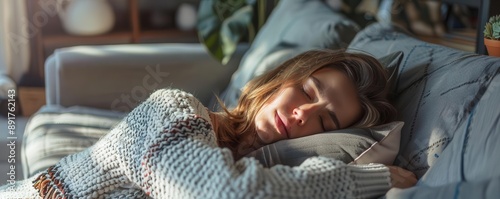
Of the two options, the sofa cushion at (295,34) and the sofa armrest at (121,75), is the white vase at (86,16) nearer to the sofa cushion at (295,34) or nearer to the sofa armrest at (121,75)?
the sofa armrest at (121,75)

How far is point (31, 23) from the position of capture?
3480 millimetres

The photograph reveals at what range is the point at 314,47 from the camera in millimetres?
2076

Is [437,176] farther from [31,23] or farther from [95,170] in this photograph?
[31,23]

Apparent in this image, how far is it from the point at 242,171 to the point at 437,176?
0.32m

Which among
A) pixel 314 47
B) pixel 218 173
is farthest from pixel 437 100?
pixel 314 47

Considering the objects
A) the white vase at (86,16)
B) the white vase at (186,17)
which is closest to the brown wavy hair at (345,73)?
the white vase at (86,16)

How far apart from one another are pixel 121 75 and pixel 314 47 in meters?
0.76

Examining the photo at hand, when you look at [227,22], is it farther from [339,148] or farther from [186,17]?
[339,148]

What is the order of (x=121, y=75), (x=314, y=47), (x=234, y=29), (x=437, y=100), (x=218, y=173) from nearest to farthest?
1. (x=218, y=173)
2. (x=437, y=100)
3. (x=314, y=47)
4. (x=121, y=75)
5. (x=234, y=29)

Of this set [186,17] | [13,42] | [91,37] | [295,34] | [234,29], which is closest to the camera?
[295,34]

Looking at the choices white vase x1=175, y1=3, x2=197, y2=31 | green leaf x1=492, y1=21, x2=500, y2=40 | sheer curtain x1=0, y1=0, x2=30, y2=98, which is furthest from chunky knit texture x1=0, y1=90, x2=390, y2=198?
white vase x1=175, y1=3, x2=197, y2=31

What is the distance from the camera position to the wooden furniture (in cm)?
351

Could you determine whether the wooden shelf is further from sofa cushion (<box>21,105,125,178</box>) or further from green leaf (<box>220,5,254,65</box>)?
sofa cushion (<box>21,105,125,178</box>)

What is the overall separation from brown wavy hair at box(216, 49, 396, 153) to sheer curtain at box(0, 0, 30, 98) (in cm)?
223
